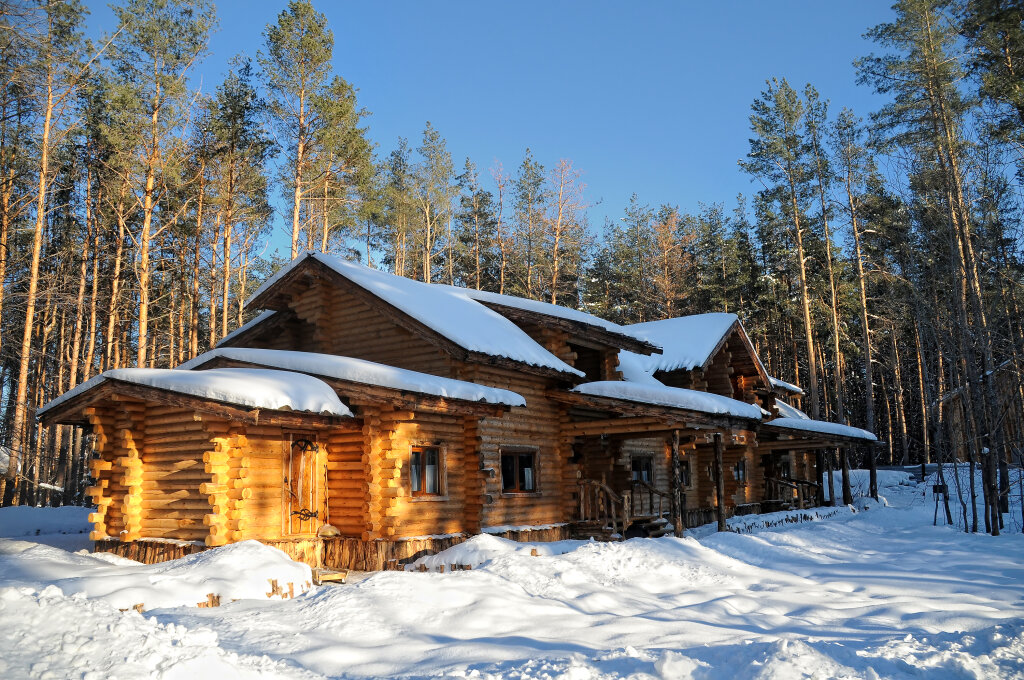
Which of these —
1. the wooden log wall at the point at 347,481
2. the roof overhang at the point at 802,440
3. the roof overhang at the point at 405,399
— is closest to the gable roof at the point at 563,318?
the roof overhang at the point at 405,399

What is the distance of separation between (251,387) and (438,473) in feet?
15.7

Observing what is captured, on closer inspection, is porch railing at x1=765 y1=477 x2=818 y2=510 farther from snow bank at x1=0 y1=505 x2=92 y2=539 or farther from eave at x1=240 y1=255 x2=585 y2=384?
snow bank at x1=0 y1=505 x2=92 y2=539

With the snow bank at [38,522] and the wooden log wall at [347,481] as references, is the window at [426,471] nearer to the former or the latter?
the wooden log wall at [347,481]

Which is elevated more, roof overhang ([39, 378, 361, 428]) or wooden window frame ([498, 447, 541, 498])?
roof overhang ([39, 378, 361, 428])

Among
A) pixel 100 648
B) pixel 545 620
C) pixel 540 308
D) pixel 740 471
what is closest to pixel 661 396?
pixel 540 308

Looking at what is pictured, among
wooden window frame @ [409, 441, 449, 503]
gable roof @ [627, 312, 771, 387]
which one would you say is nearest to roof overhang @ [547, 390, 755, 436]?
wooden window frame @ [409, 441, 449, 503]

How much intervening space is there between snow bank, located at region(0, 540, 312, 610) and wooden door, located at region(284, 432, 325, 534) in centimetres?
261

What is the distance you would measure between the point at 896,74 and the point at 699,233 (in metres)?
28.1

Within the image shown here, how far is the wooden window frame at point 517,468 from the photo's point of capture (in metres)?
16.8

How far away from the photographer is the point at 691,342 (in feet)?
87.2

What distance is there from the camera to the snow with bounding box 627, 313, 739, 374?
25425 millimetres

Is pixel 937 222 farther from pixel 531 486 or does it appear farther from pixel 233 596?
pixel 233 596

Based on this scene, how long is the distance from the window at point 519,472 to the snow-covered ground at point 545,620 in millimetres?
2299

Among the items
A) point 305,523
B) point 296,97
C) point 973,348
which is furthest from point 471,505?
point 296,97
